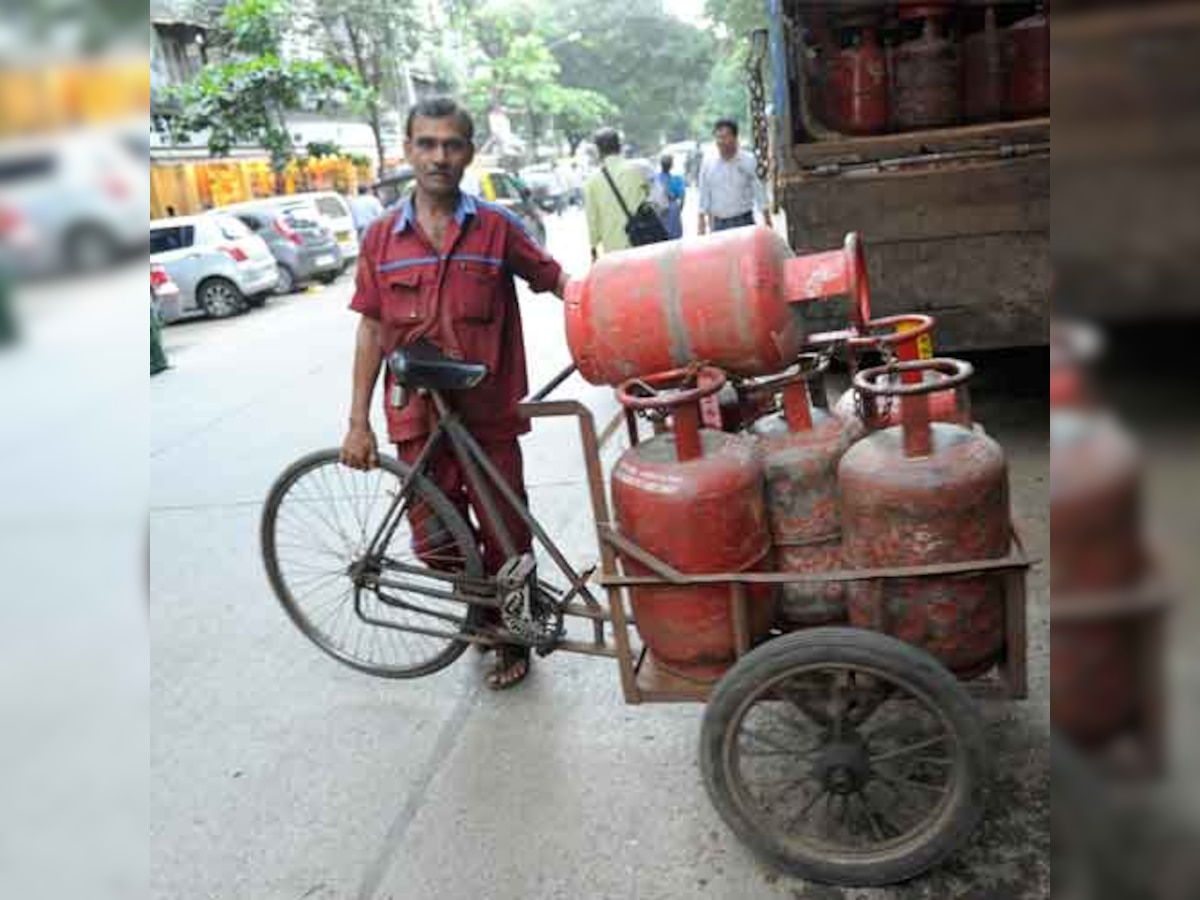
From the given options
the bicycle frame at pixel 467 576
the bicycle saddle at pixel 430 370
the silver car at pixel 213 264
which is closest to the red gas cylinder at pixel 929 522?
the bicycle frame at pixel 467 576

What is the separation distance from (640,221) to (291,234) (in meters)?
10.5

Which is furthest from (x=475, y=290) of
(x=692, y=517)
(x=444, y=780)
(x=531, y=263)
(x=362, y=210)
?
(x=362, y=210)

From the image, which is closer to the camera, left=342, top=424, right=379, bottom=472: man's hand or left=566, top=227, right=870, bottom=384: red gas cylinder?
left=566, top=227, right=870, bottom=384: red gas cylinder

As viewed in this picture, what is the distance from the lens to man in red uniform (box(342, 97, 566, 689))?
2818mm

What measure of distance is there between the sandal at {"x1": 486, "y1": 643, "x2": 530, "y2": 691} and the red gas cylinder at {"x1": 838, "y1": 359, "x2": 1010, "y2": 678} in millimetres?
1361

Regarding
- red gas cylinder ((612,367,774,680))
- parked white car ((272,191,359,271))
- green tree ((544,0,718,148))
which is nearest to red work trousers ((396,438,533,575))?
red gas cylinder ((612,367,774,680))

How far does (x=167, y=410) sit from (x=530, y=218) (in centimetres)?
1029

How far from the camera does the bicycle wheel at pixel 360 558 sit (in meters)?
3.06

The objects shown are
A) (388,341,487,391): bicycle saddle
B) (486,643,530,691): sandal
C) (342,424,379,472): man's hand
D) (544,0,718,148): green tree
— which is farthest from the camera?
(544,0,718,148): green tree

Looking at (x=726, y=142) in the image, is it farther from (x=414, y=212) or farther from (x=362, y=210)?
(x=362, y=210)

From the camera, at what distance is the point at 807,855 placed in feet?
7.15

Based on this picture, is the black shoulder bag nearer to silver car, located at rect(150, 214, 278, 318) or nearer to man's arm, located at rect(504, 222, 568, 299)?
man's arm, located at rect(504, 222, 568, 299)

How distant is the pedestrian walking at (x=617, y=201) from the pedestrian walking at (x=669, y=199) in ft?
0.63

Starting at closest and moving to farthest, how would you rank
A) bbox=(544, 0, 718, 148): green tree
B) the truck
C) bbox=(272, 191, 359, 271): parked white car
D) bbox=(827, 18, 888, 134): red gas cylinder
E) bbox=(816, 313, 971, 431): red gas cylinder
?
bbox=(816, 313, 971, 431): red gas cylinder, the truck, bbox=(827, 18, 888, 134): red gas cylinder, bbox=(272, 191, 359, 271): parked white car, bbox=(544, 0, 718, 148): green tree
